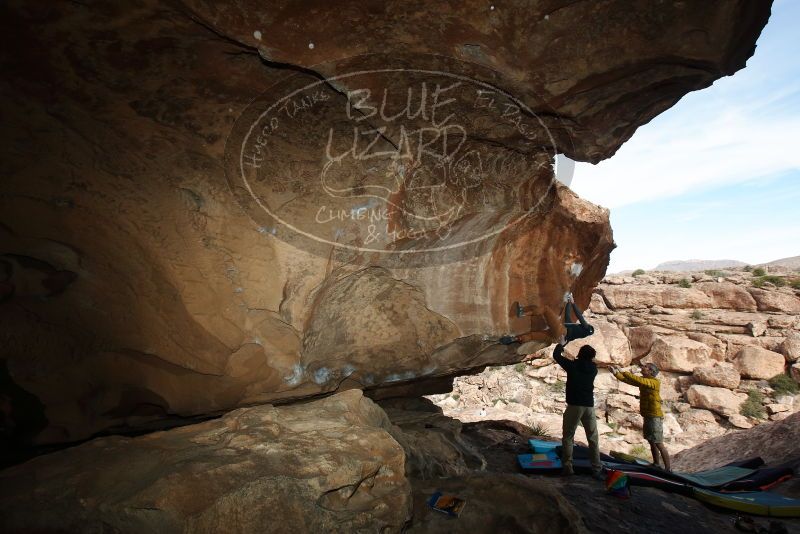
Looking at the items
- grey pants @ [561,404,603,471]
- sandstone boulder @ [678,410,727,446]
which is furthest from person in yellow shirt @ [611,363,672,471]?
sandstone boulder @ [678,410,727,446]

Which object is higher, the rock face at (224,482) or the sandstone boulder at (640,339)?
the rock face at (224,482)

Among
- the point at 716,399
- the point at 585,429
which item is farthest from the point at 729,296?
the point at 585,429

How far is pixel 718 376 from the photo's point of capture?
46.3 ft

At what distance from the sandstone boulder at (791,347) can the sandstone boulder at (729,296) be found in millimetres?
2297

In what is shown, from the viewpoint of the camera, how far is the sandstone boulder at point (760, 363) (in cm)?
1411

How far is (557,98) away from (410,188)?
4.87ft

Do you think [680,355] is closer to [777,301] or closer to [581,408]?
[777,301]

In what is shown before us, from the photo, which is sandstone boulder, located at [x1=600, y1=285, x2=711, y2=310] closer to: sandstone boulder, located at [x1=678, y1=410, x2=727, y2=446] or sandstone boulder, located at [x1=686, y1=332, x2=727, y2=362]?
sandstone boulder, located at [x1=686, y1=332, x2=727, y2=362]

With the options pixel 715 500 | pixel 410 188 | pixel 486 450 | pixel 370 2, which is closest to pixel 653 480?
pixel 715 500

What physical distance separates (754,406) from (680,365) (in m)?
2.39

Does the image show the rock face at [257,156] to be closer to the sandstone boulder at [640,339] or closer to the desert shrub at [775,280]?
the sandstone boulder at [640,339]

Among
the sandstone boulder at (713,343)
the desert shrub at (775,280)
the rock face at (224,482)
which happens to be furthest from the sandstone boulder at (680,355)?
the rock face at (224,482)

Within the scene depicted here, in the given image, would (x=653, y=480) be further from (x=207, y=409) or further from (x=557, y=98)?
(x=207, y=409)

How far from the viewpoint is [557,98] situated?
9.87 ft
